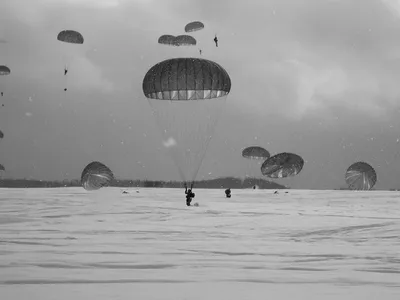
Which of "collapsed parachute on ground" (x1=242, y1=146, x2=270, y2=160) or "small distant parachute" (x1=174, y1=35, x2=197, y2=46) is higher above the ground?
"small distant parachute" (x1=174, y1=35, x2=197, y2=46)

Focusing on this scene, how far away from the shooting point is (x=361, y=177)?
2403 inches

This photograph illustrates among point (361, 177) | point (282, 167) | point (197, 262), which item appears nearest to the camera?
point (197, 262)

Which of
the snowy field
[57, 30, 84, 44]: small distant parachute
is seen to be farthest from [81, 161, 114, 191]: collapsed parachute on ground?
the snowy field

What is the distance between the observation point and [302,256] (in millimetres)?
16219

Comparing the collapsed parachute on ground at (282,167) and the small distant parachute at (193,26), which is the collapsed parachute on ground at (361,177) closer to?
the collapsed parachute on ground at (282,167)

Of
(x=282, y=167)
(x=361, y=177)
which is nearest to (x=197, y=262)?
(x=361, y=177)

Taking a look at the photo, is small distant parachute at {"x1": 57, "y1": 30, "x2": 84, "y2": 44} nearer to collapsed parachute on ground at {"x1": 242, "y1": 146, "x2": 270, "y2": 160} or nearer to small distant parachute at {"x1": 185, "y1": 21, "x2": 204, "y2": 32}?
small distant parachute at {"x1": 185, "y1": 21, "x2": 204, "y2": 32}

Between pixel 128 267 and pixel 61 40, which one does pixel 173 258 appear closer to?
pixel 128 267

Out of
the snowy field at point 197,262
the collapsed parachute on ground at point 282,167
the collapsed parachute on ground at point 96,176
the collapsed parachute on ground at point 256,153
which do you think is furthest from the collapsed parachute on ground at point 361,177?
the snowy field at point 197,262

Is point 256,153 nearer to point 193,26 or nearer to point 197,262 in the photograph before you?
point 193,26

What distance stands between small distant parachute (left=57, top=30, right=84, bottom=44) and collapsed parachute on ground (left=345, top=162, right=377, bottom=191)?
96.1 ft

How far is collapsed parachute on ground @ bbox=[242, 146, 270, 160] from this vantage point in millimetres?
73875

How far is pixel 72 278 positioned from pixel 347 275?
218 inches

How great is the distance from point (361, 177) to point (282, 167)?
800 cm
